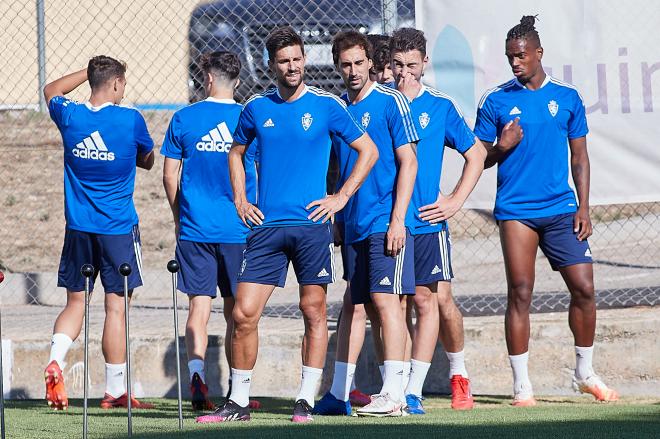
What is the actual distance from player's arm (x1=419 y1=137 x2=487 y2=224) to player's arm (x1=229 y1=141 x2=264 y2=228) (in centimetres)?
110

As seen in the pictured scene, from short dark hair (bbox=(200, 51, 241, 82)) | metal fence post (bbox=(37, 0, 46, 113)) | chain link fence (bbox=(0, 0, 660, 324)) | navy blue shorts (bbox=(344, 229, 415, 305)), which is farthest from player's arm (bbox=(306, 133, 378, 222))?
metal fence post (bbox=(37, 0, 46, 113))

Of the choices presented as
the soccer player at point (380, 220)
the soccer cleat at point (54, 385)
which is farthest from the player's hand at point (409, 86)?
the soccer cleat at point (54, 385)

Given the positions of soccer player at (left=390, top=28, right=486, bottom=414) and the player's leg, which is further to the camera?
the player's leg

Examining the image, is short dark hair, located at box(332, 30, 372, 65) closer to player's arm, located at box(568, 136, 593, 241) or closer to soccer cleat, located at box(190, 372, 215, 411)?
player's arm, located at box(568, 136, 593, 241)

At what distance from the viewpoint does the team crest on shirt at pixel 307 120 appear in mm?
6977

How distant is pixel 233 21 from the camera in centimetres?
1212

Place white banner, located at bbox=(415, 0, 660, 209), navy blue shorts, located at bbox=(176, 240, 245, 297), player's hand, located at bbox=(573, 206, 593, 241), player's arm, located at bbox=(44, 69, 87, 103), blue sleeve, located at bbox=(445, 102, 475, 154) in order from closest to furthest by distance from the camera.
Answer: blue sleeve, located at bbox=(445, 102, 475, 154) < player's hand, located at bbox=(573, 206, 593, 241) < navy blue shorts, located at bbox=(176, 240, 245, 297) < player's arm, located at bbox=(44, 69, 87, 103) < white banner, located at bbox=(415, 0, 660, 209)

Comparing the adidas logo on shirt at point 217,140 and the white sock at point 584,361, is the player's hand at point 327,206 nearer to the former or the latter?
the adidas logo on shirt at point 217,140

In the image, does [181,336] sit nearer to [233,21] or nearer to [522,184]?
[522,184]

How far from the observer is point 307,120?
6980mm

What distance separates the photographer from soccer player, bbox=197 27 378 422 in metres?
6.98

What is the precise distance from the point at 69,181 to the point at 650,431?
4085 millimetres

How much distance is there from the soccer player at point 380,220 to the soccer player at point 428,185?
0.76 ft

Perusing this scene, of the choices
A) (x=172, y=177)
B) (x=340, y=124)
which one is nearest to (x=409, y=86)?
(x=340, y=124)
